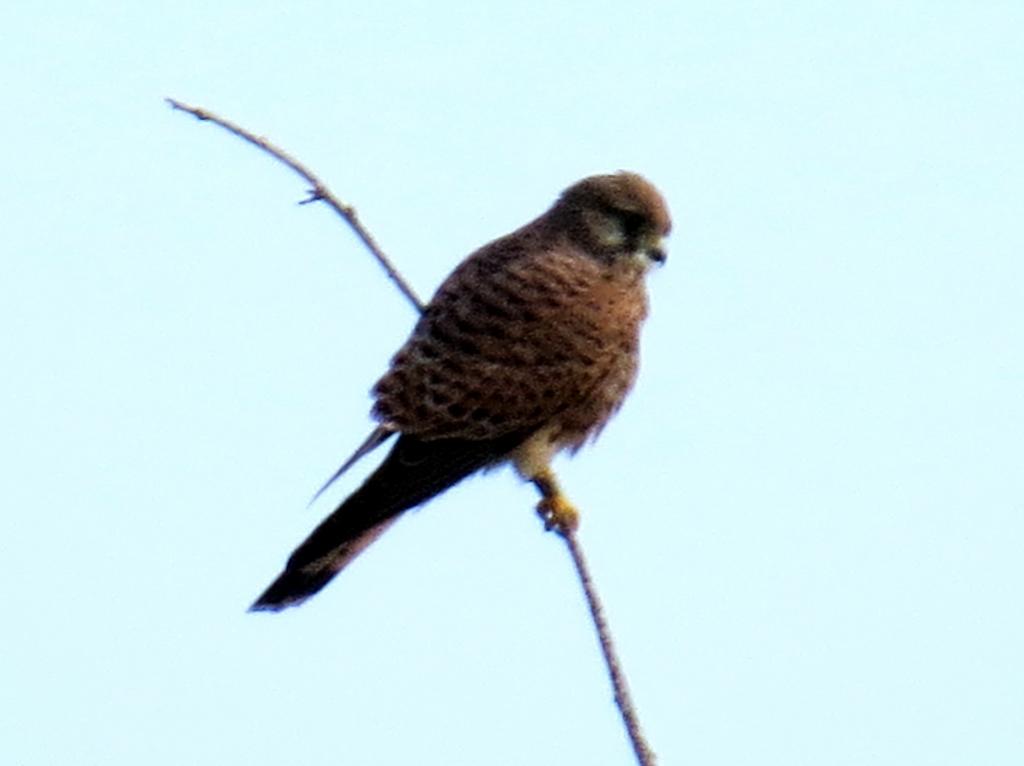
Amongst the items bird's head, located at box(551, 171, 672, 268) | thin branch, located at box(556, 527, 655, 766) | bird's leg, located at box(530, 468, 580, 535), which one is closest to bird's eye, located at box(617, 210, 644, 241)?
bird's head, located at box(551, 171, 672, 268)

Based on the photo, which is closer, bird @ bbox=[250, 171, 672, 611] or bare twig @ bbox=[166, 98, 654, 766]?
bare twig @ bbox=[166, 98, 654, 766]

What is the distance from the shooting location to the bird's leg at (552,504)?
5352mm

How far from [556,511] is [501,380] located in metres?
0.36

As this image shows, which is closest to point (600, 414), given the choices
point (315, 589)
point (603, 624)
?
point (315, 589)

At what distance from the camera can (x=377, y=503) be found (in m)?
5.19

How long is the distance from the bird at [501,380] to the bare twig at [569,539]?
0.57ft

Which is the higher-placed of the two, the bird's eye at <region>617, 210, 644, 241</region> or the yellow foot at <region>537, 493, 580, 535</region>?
the bird's eye at <region>617, 210, 644, 241</region>

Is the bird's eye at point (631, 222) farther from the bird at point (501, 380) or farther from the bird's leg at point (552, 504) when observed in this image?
the bird's leg at point (552, 504)

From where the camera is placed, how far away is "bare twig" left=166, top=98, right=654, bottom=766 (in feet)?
11.7

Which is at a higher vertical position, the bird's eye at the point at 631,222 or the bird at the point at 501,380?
the bird's eye at the point at 631,222

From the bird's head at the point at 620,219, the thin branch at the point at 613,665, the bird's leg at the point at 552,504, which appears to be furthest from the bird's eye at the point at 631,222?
the thin branch at the point at 613,665

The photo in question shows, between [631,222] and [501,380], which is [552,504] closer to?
[501,380]

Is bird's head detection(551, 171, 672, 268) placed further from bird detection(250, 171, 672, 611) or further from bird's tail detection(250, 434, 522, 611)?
bird's tail detection(250, 434, 522, 611)

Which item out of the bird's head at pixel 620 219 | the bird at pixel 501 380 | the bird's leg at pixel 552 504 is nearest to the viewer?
the bird at pixel 501 380
